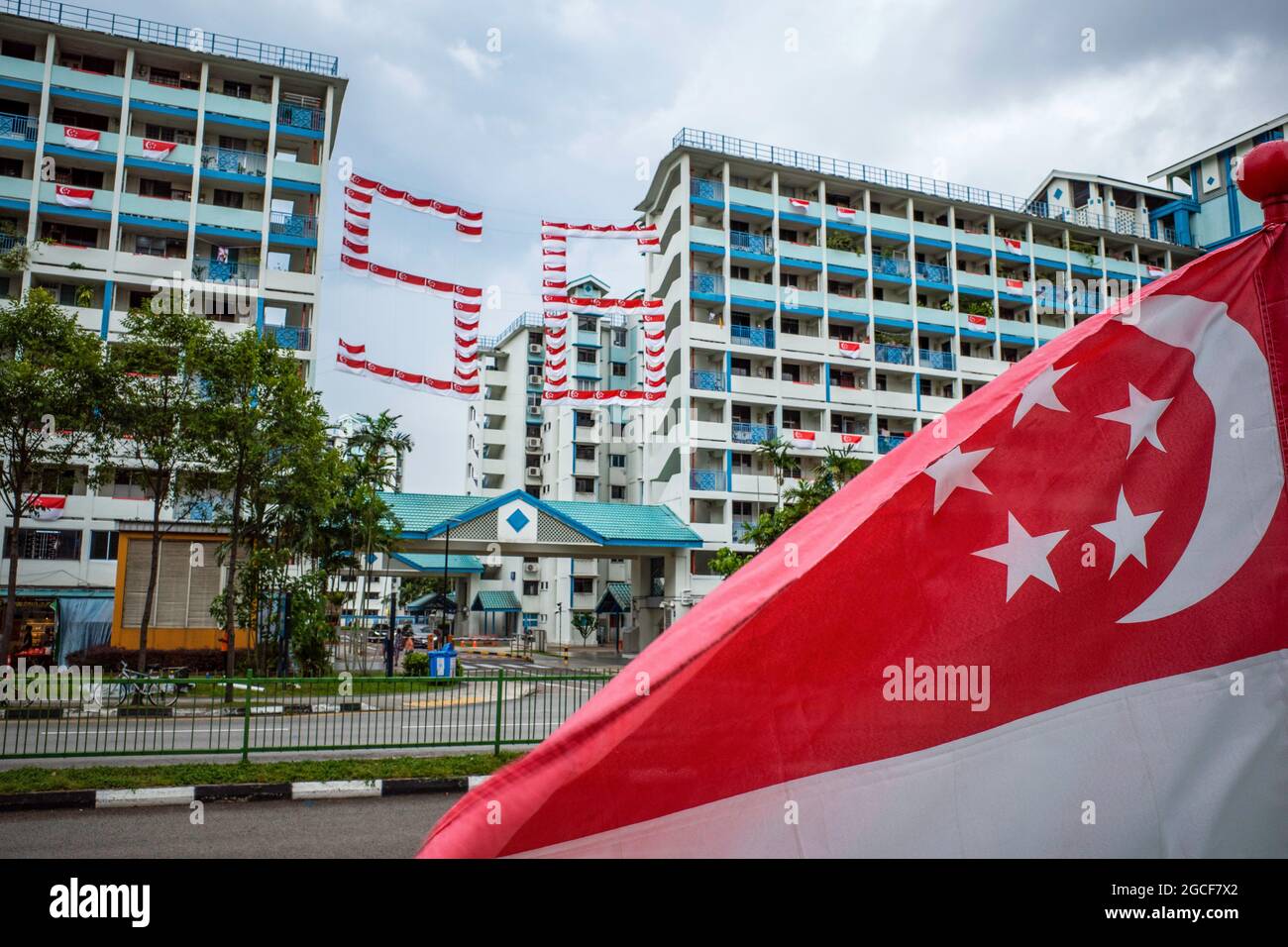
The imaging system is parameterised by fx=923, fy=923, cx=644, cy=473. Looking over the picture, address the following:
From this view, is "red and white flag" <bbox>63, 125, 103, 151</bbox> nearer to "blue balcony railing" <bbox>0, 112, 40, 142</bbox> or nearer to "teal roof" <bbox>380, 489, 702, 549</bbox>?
"blue balcony railing" <bbox>0, 112, 40, 142</bbox>

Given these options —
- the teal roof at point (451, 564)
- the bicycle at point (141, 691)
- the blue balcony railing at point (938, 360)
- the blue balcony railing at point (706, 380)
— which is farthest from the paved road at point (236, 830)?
the blue balcony railing at point (938, 360)

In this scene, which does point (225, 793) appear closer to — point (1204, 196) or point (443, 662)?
point (443, 662)

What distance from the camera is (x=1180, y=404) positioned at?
2.10 m

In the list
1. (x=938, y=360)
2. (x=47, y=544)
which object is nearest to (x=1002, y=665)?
(x=47, y=544)

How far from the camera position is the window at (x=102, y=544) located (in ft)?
122

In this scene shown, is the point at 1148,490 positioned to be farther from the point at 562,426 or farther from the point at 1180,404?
the point at 562,426

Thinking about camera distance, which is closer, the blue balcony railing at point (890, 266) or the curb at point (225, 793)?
the curb at point (225, 793)

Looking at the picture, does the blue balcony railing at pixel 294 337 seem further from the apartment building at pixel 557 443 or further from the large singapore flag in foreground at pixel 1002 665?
the large singapore flag in foreground at pixel 1002 665

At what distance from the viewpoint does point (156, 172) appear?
135 feet

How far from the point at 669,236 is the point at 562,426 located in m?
22.8

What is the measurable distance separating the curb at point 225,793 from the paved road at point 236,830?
0.20 m

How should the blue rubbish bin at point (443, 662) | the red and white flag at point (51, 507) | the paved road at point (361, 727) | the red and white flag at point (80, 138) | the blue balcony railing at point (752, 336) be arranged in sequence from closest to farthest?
the paved road at point (361, 727) < the blue rubbish bin at point (443, 662) < the red and white flag at point (51, 507) < the red and white flag at point (80, 138) < the blue balcony railing at point (752, 336)

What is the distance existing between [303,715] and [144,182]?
1472 inches
